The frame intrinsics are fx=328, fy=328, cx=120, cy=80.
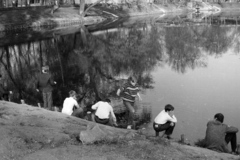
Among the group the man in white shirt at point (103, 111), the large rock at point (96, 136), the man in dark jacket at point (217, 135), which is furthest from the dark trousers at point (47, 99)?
the man in dark jacket at point (217, 135)

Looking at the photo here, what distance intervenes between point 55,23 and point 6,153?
44.1 meters

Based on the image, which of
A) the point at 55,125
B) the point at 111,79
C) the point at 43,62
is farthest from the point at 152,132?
the point at 43,62

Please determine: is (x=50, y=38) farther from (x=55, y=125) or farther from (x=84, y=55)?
(x=55, y=125)

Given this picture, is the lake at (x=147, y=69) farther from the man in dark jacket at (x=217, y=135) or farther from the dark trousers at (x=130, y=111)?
the man in dark jacket at (x=217, y=135)

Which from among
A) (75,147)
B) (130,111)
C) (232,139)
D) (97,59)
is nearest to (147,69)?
(97,59)

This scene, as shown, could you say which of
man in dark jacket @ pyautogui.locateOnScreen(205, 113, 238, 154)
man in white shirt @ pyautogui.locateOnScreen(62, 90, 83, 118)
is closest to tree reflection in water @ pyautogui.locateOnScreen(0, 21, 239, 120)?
man in white shirt @ pyautogui.locateOnScreen(62, 90, 83, 118)

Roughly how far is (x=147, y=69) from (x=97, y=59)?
190 inches

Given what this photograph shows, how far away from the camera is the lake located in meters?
14.4

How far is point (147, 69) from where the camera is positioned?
70.8 ft

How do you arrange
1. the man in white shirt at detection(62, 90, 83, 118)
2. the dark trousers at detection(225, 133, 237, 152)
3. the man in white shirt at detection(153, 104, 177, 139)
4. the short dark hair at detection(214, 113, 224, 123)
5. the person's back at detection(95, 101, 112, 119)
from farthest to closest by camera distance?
the man in white shirt at detection(62, 90, 83, 118) < the person's back at detection(95, 101, 112, 119) < the man in white shirt at detection(153, 104, 177, 139) < the dark trousers at detection(225, 133, 237, 152) < the short dark hair at detection(214, 113, 224, 123)

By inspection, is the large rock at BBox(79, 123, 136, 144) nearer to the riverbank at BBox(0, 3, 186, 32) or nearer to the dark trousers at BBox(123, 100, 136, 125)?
the dark trousers at BBox(123, 100, 136, 125)

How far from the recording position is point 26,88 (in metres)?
17.2

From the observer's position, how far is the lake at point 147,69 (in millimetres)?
14438

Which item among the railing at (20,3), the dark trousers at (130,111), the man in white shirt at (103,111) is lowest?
the dark trousers at (130,111)
